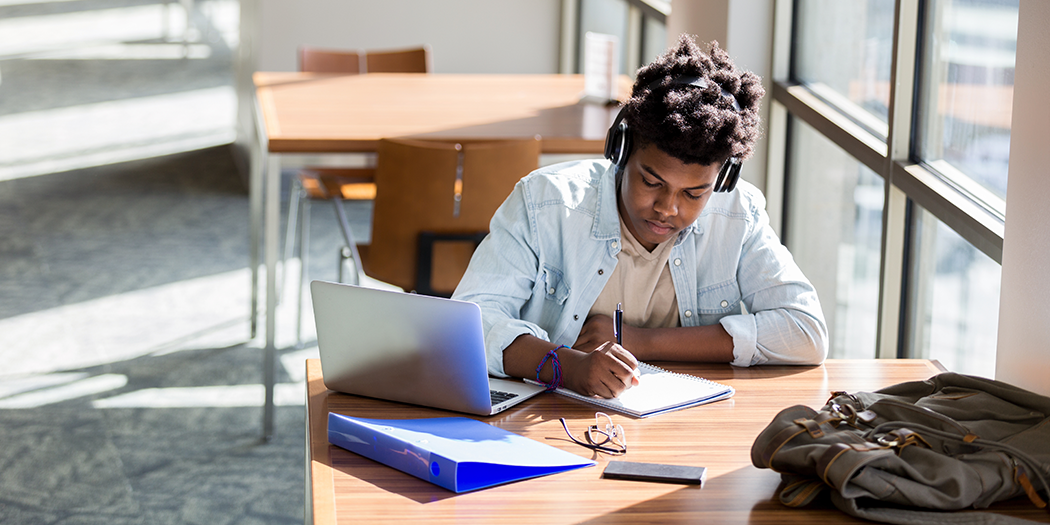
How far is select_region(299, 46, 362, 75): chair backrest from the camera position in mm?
3951

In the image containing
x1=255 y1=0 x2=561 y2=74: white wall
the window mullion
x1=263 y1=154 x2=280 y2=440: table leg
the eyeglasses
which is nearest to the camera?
the eyeglasses

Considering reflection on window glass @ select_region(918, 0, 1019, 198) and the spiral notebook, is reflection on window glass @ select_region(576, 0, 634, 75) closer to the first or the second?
reflection on window glass @ select_region(918, 0, 1019, 198)

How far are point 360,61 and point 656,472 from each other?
3.03 m

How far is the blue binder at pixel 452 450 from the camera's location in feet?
3.92

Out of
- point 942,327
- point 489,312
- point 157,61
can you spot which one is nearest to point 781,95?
point 942,327

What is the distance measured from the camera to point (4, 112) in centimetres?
686

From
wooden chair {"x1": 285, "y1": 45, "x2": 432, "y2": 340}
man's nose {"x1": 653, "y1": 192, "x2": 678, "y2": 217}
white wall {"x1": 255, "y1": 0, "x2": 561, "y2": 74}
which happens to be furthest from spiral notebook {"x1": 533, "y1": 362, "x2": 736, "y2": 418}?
white wall {"x1": 255, "y1": 0, "x2": 561, "y2": 74}

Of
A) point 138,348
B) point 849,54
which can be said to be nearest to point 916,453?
point 849,54

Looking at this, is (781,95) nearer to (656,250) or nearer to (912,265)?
(912,265)

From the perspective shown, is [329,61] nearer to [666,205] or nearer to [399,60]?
[399,60]

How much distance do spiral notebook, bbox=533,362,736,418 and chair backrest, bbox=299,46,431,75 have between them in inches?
105

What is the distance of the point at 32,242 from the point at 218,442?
2158mm

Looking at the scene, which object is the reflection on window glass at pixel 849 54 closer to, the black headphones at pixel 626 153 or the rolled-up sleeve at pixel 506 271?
the black headphones at pixel 626 153

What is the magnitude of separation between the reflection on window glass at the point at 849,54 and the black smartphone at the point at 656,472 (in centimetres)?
131
